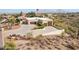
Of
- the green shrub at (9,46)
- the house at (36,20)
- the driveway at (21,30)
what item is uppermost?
the house at (36,20)

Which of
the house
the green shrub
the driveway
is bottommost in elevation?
the green shrub

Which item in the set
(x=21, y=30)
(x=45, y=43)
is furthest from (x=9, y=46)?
(x=45, y=43)

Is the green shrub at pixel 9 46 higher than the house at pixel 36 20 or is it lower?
lower

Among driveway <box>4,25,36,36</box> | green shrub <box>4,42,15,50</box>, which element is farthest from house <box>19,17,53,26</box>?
green shrub <box>4,42,15,50</box>

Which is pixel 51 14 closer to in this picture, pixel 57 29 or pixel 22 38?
pixel 57 29

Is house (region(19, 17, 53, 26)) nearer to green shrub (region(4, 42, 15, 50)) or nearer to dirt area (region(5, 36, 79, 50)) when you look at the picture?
dirt area (region(5, 36, 79, 50))

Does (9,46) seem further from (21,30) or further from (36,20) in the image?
(36,20)

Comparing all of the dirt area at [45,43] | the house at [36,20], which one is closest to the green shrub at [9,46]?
the dirt area at [45,43]

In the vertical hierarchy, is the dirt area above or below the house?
below

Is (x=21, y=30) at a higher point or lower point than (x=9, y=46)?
higher

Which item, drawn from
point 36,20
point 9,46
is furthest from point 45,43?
point 9,46

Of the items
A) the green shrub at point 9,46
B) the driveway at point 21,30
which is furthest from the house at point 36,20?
the green shrub at point 9,46

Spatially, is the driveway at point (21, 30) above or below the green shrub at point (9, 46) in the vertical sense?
above

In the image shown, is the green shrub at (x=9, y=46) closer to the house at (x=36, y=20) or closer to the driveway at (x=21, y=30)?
the driveway at (x=21, y=30)
